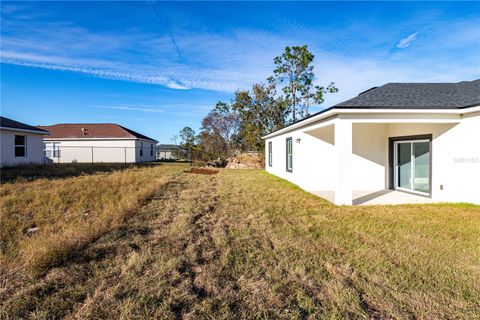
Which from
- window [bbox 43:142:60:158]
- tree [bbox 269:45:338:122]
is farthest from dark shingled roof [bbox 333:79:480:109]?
window [bbox 43:142:60:158]

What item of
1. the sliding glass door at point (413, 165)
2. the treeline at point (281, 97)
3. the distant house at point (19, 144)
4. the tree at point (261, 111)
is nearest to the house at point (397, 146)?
the sliding glass door at point (413, 165)

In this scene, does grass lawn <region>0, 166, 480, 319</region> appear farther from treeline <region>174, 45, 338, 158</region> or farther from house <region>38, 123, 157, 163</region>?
house <region>38, 123, 157, 163</region>

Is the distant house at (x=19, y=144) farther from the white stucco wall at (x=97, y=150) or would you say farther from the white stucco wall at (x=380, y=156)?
the white stucco wall at (x=380, y=156)

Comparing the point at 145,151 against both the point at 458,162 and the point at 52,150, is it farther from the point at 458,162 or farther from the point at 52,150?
the point at 458,162

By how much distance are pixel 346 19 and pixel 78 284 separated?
46.8 ft

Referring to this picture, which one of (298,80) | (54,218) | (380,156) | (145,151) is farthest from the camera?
(145,151)

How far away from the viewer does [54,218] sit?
17.1ft

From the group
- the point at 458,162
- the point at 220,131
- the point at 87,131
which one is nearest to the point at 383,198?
the point at 458,162

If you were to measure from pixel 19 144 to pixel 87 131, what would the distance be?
1054 centimetres

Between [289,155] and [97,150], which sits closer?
[289,155]

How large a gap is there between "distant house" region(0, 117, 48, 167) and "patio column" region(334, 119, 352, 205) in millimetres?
19160

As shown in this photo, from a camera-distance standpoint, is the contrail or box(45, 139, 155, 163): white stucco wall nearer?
the contrail

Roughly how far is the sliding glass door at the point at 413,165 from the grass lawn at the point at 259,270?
100 inches

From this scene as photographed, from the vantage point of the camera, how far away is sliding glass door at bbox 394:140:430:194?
775cm
